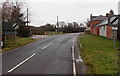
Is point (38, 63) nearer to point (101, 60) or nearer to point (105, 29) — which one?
point (101, 60)

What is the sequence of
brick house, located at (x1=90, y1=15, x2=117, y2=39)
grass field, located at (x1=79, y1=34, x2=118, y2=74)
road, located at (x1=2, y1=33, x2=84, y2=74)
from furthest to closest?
brick house, located at (x1=90, y1=15, x2=117, y2=39), road, located at (x1=2, y1=33, x2=84, y2=74), grass field, located at (x1=79, y1=34, x2=118, y2=74)

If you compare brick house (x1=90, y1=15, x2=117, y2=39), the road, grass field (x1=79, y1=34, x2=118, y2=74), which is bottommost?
the road

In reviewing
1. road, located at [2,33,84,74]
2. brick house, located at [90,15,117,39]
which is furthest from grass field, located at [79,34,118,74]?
brick house, located at [90,15,117,39]

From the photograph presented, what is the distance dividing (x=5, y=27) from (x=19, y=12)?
26.4m

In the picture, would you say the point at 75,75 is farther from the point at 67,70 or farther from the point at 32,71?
the point at 32,71

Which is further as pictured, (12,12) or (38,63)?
(12,12)

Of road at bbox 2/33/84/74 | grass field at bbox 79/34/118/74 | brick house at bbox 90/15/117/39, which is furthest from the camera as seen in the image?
brick house at bbox 90/15/117/39

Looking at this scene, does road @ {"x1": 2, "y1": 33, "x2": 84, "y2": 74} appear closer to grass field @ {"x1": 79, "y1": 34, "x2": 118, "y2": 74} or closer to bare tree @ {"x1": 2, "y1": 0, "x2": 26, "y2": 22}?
grass field @ {"x1": 79, "y1": 34, "x2": 118, "y2": 74}

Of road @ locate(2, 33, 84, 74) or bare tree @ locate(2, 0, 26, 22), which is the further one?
bare tree @ locate(2, 0, 26, 22)

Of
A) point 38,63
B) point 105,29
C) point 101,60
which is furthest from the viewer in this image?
point 105,29

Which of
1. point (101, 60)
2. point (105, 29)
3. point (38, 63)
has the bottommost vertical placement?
point (38, 63)

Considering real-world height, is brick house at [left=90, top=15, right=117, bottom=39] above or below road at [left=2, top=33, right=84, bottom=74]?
above

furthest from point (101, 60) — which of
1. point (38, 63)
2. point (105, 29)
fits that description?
point (105, 29)

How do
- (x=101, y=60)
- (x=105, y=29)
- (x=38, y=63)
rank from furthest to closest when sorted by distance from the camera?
(x=105, y=29), (x=101, y=60), (x=38, y=63)
